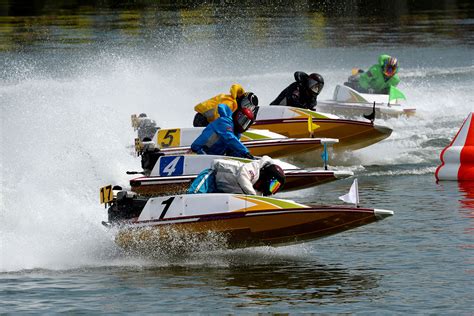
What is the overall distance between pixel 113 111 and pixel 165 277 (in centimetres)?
1289

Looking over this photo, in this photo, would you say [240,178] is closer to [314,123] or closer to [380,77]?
[314,123]

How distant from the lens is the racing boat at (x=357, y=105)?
78.0ft

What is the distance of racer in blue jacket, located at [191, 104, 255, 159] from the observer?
14547 mm

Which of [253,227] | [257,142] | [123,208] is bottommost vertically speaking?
[253,227]

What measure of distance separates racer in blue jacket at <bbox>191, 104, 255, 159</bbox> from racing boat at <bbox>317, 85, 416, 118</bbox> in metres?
8.77

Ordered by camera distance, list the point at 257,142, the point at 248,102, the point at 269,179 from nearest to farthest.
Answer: the point at 269,179 → the point at 248,102 → the point at 257,142

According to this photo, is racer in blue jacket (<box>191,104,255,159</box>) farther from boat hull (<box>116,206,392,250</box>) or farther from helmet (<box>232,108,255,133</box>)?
boat hull (<box>116,206,392,250</box>)

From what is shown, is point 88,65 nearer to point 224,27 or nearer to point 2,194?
point 224,27

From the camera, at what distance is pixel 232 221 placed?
1241cm

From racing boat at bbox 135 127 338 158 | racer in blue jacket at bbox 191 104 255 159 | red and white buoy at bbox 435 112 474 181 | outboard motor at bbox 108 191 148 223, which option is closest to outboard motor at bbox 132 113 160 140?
racing boat at bbox 135 127 338 158

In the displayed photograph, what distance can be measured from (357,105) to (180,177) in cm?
850

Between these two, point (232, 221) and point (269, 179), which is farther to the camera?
point (269, 179)

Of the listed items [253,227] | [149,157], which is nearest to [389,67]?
[149,157]

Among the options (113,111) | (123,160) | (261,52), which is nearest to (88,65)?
(261,52)
